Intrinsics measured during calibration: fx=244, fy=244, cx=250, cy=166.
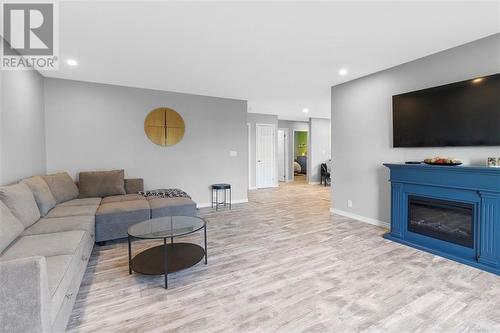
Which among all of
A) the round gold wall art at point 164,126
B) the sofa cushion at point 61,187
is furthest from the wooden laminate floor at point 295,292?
the round gold wall art at point 164,126

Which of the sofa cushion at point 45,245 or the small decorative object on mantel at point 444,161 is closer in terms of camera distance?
the sofa cushion at point 45,245

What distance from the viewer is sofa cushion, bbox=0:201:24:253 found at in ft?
6.42

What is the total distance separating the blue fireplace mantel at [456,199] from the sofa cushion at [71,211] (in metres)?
4.06

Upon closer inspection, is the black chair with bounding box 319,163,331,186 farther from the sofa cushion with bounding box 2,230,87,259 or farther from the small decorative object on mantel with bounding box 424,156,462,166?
the sofa cushion with bounding box 2,230,87,259

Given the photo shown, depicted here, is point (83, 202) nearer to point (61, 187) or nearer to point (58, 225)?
point (61, 187)

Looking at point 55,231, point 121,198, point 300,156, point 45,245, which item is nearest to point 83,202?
point 121,198

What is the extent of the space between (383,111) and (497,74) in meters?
1.42

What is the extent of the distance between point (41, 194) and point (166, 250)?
5.74 feet

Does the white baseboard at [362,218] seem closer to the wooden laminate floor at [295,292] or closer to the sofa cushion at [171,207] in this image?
the wooden laminate floor at [295,292]

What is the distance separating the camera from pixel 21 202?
2428 millimetres

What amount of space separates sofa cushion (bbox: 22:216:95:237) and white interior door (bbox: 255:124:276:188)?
5844mm

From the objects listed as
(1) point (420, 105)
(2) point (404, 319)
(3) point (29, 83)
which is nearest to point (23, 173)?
(3) point (29, 83)

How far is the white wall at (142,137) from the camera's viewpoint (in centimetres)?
428

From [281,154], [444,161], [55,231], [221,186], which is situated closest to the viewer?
[55,231]
